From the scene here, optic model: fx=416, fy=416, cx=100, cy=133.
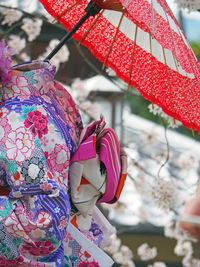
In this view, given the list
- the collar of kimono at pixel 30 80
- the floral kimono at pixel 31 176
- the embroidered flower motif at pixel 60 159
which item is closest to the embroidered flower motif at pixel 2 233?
the floral kimono at pixel 31 176

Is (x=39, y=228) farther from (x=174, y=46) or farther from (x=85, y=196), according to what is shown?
(x=174, y=46)

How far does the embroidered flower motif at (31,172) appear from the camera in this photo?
1.12m

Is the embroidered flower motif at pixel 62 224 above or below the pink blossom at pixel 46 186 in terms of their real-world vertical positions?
below

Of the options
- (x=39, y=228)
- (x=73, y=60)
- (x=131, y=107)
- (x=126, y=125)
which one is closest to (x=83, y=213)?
(x=39, y=228)

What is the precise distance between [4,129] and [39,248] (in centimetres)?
34

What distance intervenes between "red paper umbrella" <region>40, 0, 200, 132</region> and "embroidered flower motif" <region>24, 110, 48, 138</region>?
13.7 inches

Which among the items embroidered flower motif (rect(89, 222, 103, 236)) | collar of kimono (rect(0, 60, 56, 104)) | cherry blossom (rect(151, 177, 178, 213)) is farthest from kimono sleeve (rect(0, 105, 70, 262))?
cherry blossom (rect(151, 177, 178, 213))

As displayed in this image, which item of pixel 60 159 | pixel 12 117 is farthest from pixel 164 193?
pixel 12 117

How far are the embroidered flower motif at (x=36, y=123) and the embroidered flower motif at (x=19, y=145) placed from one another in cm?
2

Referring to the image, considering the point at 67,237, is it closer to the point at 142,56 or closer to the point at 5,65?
the point at 5,65

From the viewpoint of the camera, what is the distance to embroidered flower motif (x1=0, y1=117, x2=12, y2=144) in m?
1.15

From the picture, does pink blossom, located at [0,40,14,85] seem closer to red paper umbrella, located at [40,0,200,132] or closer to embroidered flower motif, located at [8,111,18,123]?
embroidered flower motif, located at [8,111,18,123]

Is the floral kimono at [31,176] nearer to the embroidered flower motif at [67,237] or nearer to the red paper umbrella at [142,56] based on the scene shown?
the embroidered flower motif at [67,237]

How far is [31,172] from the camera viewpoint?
112 centimetres
